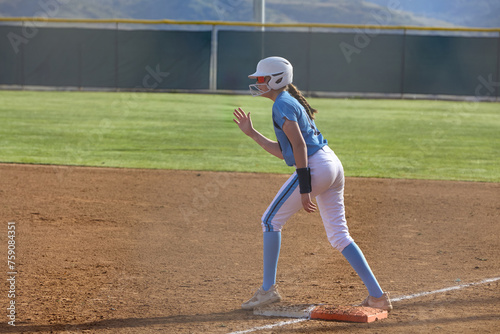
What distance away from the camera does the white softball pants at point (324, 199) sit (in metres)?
4.69

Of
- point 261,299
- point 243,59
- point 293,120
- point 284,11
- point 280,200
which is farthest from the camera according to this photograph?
point 284,11

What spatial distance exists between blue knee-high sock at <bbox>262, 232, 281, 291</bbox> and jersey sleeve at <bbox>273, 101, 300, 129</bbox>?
81 cm

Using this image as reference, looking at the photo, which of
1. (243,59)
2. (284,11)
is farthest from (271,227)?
(284,11)

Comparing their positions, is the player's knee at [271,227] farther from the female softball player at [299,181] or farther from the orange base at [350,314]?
the orange base at [350,314]

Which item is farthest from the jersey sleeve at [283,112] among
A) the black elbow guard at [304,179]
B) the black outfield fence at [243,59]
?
the black outfield fence at [243,59]

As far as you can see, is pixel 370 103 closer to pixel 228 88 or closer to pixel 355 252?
pixel 228 88

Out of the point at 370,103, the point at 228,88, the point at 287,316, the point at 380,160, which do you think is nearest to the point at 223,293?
the point at 287,316

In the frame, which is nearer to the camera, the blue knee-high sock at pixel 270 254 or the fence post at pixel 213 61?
the blue knee-high sock at pixel 270 254

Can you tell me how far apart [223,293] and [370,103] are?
2176 centimetres

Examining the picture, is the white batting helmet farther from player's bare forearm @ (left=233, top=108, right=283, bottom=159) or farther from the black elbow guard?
the black elbow guard

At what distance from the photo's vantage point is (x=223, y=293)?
17.5 feet

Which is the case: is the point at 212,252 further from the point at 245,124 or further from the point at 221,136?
the point at 221,136

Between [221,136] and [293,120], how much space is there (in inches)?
448

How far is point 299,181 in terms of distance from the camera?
4.59 meters
